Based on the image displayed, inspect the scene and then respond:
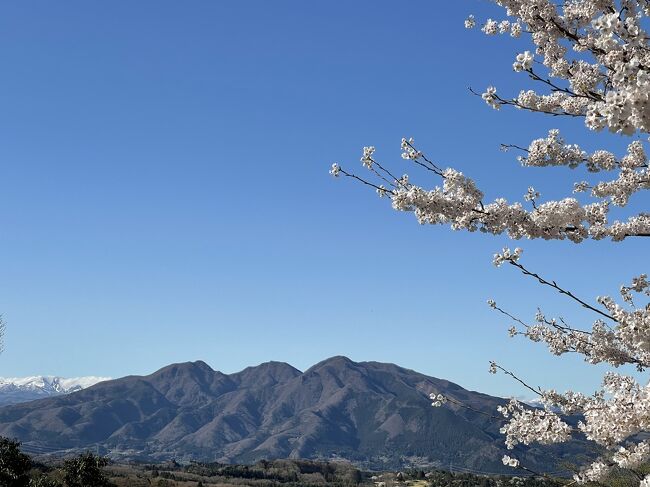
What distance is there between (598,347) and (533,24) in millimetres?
5211

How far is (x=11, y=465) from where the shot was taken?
4256cm

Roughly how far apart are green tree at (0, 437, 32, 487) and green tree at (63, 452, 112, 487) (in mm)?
13766

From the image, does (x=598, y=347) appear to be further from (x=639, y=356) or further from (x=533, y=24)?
(x=533, y=24)

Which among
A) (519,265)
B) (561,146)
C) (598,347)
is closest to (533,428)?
(519,265)

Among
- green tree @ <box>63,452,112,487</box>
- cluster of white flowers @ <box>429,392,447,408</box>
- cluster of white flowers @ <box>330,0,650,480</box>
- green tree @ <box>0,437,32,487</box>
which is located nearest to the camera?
cluster of white flowers @ <box>330,0,650,480</box>

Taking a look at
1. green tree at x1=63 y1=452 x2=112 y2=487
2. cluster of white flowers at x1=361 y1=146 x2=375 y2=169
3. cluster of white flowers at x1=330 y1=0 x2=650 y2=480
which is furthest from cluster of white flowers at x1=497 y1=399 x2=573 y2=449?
green tree at x1=63 y1=452 x2=112 y2=487

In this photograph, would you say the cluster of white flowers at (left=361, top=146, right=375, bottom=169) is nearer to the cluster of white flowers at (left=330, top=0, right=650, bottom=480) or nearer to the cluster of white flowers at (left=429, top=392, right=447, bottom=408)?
the cluster of white flowers at (left=330, top=0, right=650, bottom=480)

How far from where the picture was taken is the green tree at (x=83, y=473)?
57.6 m

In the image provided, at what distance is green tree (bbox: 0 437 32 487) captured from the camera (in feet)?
136

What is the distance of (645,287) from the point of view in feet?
29.5

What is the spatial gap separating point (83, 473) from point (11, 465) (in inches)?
674

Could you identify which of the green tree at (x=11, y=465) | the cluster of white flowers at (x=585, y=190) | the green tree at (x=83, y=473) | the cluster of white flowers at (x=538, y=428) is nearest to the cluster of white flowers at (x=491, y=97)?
the cluster of white flowers at (x=585, y=190)

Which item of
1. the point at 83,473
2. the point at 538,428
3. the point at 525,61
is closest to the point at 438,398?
the point at 538,428

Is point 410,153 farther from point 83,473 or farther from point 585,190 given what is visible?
point 83,473
